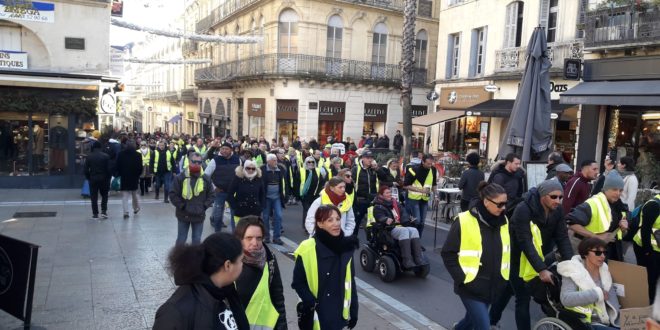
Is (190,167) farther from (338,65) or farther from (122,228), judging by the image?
(338,65)

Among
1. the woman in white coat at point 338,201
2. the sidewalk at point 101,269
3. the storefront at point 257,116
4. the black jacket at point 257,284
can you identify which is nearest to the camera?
the black jacket at point 257,284

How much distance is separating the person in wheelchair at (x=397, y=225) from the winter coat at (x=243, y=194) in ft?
6.52

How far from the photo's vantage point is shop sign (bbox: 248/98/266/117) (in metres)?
29.8

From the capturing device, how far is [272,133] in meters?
29.1

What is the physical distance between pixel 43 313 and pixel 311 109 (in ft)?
76.0

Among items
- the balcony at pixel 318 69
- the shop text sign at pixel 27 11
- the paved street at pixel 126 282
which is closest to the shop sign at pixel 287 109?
the balcony at pixel 318 69

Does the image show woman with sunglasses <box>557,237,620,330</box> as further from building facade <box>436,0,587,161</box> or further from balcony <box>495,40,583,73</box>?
building facade <box>436,0,587,161</box>

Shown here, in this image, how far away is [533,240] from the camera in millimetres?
5191

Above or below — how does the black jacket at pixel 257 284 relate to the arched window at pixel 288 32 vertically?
below

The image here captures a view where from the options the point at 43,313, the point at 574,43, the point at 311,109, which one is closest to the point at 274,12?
the point at 311,109

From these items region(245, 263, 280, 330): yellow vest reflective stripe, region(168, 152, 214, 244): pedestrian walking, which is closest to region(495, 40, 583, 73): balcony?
region(168, 152, 214, 244): pedestrian walking

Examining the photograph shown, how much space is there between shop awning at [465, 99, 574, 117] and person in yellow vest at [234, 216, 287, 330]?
1581 cm

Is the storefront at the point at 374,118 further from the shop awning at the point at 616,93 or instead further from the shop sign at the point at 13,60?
the shop sign at the point at 13,60

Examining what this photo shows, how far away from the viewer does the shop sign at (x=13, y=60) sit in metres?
16.3
